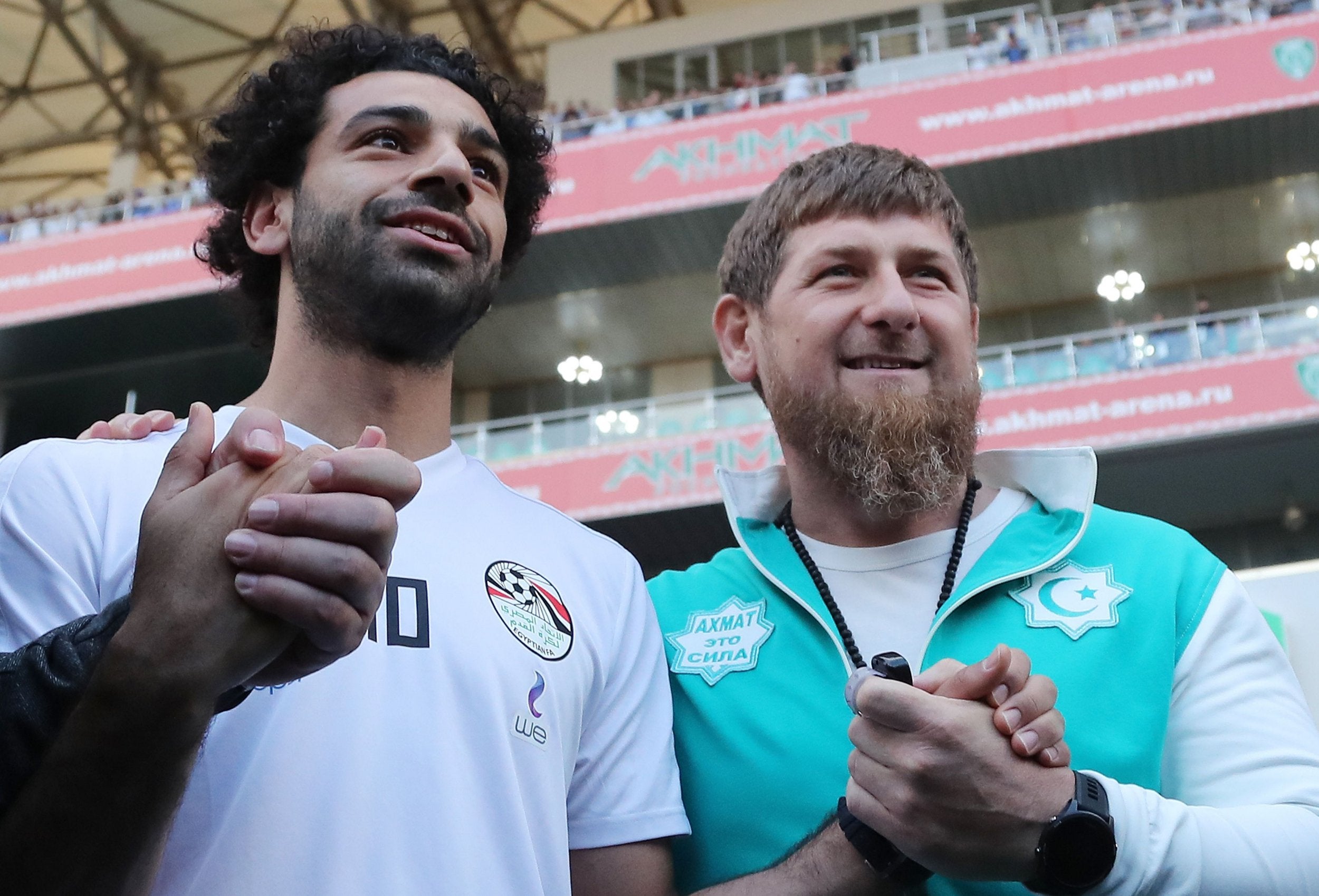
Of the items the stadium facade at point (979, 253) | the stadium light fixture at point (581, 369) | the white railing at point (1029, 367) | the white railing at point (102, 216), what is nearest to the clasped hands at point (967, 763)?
the white railing at point (1029, 367)

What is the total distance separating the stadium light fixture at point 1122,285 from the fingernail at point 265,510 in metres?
16.5

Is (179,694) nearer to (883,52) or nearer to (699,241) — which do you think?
(699,241)

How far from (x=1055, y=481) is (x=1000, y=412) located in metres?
10.2

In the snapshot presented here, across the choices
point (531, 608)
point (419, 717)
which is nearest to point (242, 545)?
point (419, 717)

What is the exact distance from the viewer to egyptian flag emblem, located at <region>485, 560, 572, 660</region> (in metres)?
1.83

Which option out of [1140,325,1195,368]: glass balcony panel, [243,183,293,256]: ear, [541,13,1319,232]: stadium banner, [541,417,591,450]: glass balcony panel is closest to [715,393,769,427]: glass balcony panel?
[541,417,591,450]: glass balcony panel

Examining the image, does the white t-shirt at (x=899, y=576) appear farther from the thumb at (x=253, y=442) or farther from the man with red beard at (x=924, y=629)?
the thumb at (x=253, y=442)

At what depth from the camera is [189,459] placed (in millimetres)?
1176

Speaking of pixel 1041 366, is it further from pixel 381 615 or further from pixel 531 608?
pixel 381 615

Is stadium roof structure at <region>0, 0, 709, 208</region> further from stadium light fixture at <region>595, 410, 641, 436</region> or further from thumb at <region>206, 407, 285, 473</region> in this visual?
thumb at <region>206, 407, 285, 473</region>

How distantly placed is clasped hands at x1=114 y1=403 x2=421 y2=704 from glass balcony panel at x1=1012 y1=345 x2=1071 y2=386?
11.8 m

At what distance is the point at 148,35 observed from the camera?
20.9 metres

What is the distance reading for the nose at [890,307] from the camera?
86.4 inches

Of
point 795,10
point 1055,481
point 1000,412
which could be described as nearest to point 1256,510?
point 1000,412
